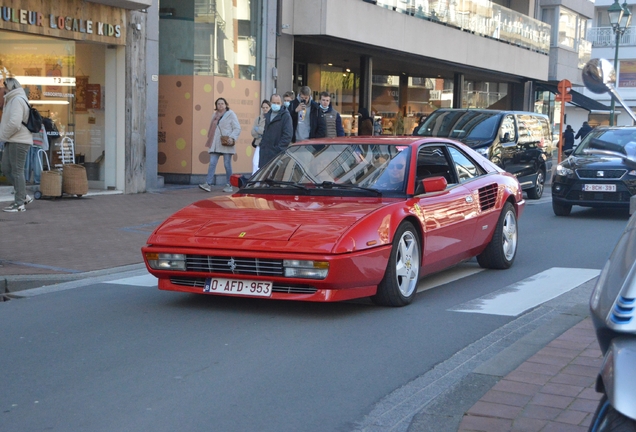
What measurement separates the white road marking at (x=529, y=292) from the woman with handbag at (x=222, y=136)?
32.9ft

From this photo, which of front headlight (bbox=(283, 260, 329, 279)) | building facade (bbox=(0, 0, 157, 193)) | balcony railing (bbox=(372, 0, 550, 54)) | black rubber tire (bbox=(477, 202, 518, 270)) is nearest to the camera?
front headlight (bbox=(283, 260, 329, 279))

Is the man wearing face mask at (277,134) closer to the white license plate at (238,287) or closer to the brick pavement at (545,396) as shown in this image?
the white license plate at (238,287)

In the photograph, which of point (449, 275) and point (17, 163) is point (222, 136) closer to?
point (17, 163)

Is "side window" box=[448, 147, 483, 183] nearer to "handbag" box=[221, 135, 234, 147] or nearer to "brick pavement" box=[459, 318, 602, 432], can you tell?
"brick pavement" box=[459, 318, 602, 432]

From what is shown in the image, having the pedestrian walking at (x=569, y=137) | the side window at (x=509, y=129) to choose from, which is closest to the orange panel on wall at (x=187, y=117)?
the side window at (x=509, y=129)

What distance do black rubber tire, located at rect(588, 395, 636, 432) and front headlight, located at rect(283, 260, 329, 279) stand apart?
142 inches

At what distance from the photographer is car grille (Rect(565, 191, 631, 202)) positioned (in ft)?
48.4

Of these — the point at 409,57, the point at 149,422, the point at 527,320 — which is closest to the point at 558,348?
the point at 527,320

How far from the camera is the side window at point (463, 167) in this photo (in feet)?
28.8

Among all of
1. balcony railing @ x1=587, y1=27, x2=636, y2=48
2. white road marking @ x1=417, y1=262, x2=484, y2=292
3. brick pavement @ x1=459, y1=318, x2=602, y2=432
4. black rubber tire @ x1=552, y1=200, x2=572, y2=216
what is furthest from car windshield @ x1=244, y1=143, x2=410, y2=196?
balcony railing @ x1=587, y1=27, x2=636, y2=48

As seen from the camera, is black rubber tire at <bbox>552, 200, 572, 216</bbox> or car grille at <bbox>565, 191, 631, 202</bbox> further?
black rubber tire at <bbox>552, 200, 572, 216</bbox>

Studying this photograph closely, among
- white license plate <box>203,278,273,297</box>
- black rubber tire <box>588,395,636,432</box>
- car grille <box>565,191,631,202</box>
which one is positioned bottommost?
white license plate <box>203,278,273,297</box>

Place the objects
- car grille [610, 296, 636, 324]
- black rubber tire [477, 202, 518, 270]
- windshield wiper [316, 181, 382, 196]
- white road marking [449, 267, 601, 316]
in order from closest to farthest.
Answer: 1. car grille [610, 296, 636, 324]
2. white road marking [449, 267, 601, 316]
3. windshield wiper [316, 181, 382, 196]
4. black rubber tire [477, 202, 518, 270]

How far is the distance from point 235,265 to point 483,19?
27057 mm
